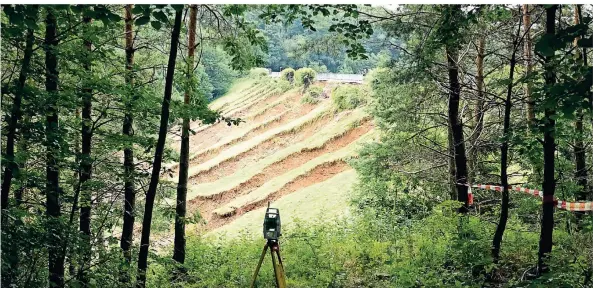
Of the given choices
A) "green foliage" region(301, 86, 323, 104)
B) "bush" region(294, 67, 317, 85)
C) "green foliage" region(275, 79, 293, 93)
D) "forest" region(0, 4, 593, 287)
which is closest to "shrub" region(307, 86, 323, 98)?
"green foliage" region(301, 86, 323, 104)

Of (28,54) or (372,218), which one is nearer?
(28,54)

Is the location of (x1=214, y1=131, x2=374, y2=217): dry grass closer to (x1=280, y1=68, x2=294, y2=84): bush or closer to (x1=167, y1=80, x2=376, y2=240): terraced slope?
(x1=167, y1=80, x2=376, y2=240): terraced slope

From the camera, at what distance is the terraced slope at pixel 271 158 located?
14.3m

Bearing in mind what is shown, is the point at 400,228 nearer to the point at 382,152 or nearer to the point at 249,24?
the point at 382,152

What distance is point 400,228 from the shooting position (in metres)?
6.04

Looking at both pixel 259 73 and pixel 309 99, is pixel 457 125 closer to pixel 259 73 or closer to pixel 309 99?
pixel 309 99

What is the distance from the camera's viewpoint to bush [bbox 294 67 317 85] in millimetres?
16484

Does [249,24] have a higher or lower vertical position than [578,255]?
higher

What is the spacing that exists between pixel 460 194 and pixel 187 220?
2546 millimetres

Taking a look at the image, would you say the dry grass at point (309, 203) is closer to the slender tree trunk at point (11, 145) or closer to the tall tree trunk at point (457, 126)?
the tall tree trunk at point (457, 126)

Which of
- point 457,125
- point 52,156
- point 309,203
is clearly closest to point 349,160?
point 457,125

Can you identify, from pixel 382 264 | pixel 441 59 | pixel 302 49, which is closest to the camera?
pixel 382 264

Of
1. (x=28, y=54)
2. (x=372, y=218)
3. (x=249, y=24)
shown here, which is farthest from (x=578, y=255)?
(x=372, y=218)

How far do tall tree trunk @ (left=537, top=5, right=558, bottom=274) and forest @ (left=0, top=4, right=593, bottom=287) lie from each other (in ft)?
0.03
